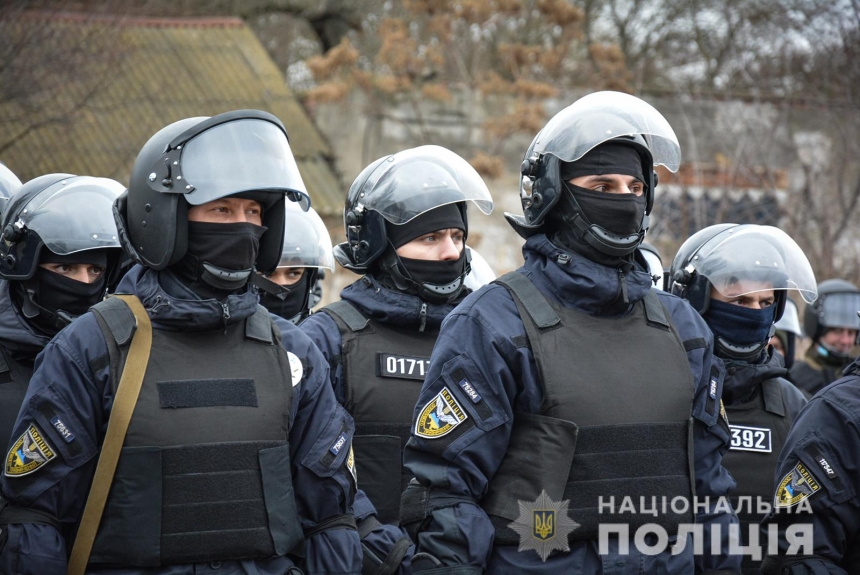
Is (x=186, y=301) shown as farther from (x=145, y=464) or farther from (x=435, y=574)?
(x=435, y=574)

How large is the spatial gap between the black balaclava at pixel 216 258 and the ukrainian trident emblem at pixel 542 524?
1206 millimetres

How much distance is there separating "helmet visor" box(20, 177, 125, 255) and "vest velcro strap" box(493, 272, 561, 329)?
1.91 metres

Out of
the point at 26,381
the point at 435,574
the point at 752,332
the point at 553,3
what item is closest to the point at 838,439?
the point at 752,332

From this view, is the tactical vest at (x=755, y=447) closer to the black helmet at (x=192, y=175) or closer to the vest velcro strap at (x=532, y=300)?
the vest velcro strap at (x=532, y=300)

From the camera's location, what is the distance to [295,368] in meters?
3.53

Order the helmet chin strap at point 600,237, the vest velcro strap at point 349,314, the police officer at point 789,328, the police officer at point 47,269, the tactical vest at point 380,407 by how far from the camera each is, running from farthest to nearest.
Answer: the police officer at point 789,328, the vest velcro strap at point 349,314, the tactical vest at point 380,407, the police officer at point 47,269, the helmet chin strap at point 600,237

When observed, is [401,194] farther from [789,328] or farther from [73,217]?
[789,328]

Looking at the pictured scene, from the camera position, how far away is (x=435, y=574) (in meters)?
3.21

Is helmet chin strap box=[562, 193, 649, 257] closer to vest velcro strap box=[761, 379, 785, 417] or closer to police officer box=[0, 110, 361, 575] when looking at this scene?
police officer box=[0, 110, 361, 575]

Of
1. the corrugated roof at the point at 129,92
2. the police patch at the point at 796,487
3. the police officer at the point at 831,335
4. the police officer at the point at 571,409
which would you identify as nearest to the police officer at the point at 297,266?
the police officer at the point at 571,409

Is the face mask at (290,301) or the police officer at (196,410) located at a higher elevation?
the police officer at (196,410)

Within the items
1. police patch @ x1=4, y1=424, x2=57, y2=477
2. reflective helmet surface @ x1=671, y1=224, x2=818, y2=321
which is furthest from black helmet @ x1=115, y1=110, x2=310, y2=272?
reflective helmet surface @ x1=671, y1=224, x2=818, y2=321

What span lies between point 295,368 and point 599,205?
1199 millimetres

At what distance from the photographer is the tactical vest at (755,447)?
4.85 metres
